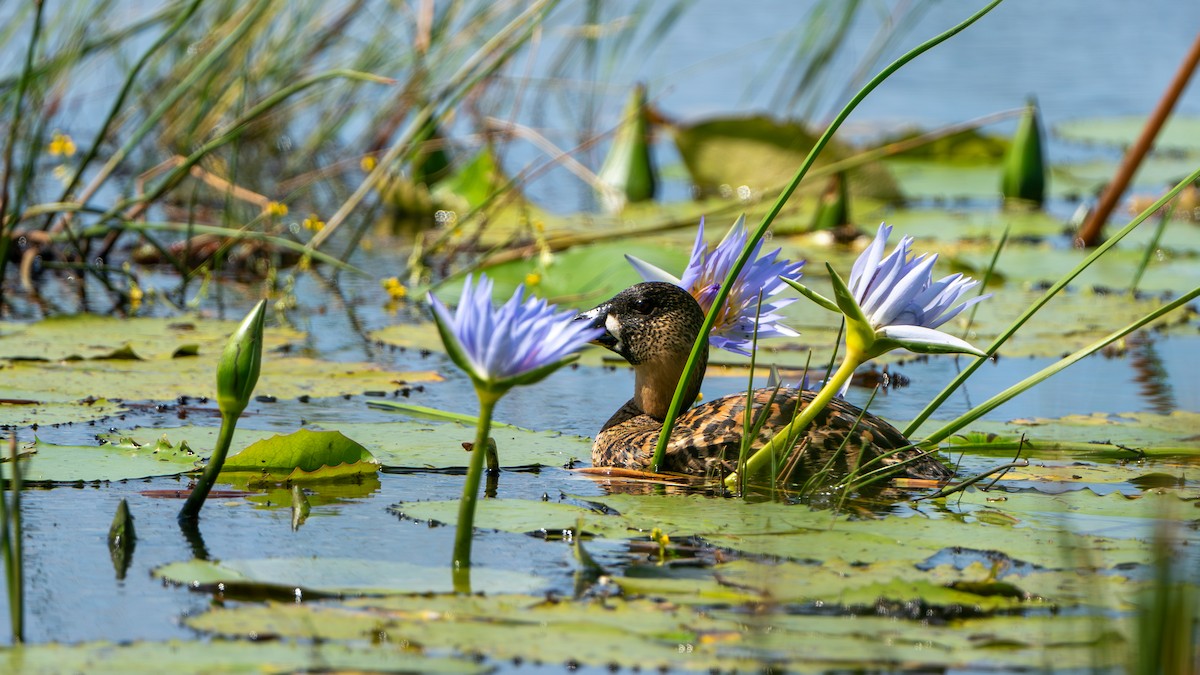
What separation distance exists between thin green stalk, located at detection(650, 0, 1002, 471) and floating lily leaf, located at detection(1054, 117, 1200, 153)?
8.22 m

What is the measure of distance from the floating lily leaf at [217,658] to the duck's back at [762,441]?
4.95ft

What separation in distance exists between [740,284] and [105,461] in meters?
1.59

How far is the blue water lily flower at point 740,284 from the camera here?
12.0ft

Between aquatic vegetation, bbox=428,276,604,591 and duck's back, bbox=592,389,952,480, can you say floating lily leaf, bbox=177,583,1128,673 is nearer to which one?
aquatic vegetation, bbox=428,276,604,591

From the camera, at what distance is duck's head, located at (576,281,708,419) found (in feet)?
13.1

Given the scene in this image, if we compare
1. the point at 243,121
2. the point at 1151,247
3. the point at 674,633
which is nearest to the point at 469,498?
the point at 674,633

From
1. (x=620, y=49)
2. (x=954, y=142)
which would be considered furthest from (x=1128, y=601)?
(x=954, y=142)

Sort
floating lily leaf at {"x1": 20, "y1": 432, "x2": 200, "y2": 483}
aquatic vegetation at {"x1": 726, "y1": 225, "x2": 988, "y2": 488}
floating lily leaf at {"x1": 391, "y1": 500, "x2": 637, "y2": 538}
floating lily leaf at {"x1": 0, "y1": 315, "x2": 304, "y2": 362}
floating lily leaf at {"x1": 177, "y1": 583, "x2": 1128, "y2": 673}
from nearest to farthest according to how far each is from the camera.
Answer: floating lily leaf at {"x1": 177, "y1": 583, "x2": 1128, "y2": 673}
aquatic vegetation at {"x1": 726, "y1": 225, "x2": 988, "y2": 488}
floating lily leaf at {"x1": 391, "y1": 500, "x2": 637, "y2": 538}
floating lily leaf at {"x1": 20, "y1": 432, "x2": 200, "y2": 483}
floating lily leaf at {"x1": 0, "y1": 315, "x2": 304, "y2": 362}

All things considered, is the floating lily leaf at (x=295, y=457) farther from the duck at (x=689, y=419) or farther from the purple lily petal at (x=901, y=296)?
the purple lily petal at (x=901, y=296)

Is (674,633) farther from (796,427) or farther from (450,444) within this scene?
(450,444)

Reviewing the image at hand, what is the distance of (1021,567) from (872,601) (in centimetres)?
41

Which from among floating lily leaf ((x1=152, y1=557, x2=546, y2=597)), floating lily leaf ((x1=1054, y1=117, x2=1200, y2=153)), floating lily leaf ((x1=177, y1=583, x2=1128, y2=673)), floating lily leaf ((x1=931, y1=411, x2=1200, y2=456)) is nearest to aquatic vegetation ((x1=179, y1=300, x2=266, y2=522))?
floating lily leaf ((x1=152, y1=557, x2=546, y2=597))

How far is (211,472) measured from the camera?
308 cm

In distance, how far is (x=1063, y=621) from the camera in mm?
2633
